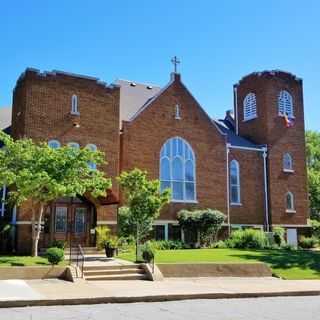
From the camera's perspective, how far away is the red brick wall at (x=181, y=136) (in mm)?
32531

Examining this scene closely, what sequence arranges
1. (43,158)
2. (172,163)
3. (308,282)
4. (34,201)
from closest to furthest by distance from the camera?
(308,282) < (43,158) < (34,201) < (172,163)

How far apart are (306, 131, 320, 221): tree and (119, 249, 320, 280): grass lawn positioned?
27.1m

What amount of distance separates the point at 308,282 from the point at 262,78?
23.1 m

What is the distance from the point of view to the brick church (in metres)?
28.3

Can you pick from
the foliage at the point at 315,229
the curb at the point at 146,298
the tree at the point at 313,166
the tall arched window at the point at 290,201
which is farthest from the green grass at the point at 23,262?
the tree at the point at 313,166

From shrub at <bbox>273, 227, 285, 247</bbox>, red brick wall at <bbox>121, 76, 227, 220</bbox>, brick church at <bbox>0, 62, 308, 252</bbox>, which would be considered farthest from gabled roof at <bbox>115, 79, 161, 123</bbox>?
shrub at <bbox>273, 227, 285, 247</bbox>

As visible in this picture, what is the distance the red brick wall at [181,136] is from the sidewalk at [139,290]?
13.0m

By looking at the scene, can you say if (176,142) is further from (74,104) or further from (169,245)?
(74,104)

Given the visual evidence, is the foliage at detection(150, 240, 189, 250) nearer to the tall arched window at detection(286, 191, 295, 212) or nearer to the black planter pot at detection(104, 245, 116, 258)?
the black planter pot at detection(104, 245, 116, 258)

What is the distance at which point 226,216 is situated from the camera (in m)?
34.9

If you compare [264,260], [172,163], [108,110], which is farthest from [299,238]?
[108,110]

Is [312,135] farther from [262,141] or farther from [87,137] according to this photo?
[87,137]

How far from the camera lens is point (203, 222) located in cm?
3250

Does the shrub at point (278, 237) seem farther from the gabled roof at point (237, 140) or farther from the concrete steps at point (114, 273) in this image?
the concrete steps at point (114, 273)
